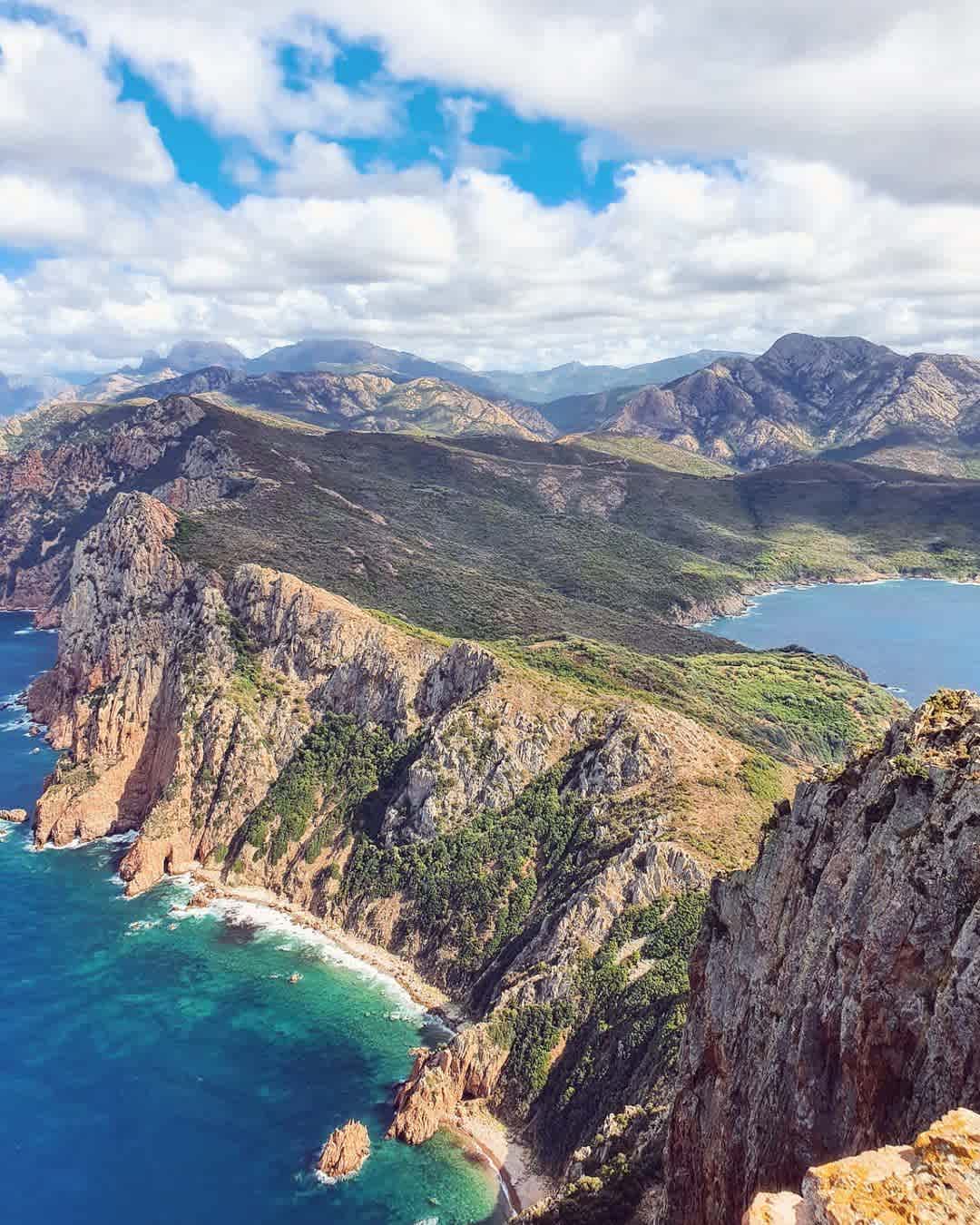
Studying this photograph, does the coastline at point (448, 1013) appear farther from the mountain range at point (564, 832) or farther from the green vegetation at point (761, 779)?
the green vegetation at point (761, 779)

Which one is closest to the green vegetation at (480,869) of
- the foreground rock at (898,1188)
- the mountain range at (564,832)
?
the mountain range at (564,832)

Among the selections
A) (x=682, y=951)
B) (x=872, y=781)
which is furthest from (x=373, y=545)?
(x=872, y=781)

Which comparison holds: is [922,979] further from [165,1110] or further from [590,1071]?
[165,1110]

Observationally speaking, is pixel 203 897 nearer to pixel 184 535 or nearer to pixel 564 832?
pixel 564 832

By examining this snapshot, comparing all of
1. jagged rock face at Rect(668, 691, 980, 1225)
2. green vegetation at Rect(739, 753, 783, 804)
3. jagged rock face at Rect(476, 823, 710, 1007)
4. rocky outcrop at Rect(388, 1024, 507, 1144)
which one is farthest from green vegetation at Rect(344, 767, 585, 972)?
jagged rock face at Rect(668, 691, 980, 1225)

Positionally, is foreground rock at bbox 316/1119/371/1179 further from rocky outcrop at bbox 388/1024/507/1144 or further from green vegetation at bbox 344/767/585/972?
green vegetation at bbox 344/767/585/972

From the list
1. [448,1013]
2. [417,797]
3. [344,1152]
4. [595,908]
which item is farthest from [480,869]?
[344,1152]

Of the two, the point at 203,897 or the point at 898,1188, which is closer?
the point at 898,1188
